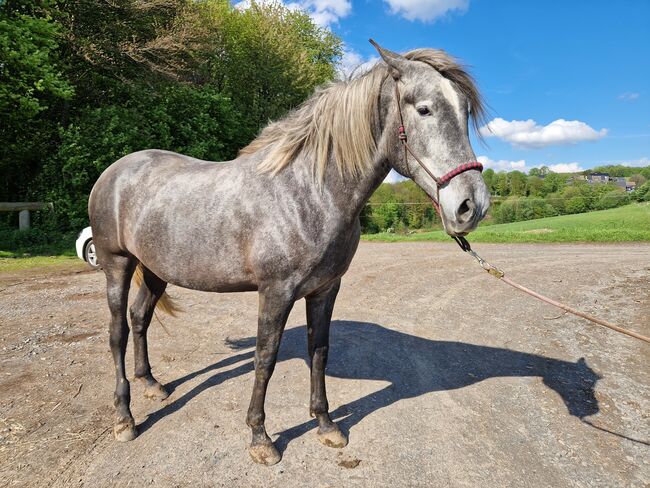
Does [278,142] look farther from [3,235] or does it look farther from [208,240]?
[3,235]

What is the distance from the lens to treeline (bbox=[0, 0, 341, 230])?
11.5 metres

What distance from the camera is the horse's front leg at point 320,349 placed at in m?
3.09

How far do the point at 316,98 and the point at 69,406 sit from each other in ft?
11.1

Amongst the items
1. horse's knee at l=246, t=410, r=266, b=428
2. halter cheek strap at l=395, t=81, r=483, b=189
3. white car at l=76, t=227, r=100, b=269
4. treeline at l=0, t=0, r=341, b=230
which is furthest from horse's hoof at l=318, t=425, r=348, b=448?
treeline at l=0, t=0, r=341, b=230

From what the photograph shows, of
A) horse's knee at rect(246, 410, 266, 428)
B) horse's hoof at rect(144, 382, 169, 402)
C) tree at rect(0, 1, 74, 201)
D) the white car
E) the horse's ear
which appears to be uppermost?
tree at rect(0, 1, 74, 201)

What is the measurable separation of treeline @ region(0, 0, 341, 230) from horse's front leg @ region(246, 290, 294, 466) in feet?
36.9

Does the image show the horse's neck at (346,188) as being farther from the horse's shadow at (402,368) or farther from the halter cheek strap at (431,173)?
the horse's shadow at (402,368)

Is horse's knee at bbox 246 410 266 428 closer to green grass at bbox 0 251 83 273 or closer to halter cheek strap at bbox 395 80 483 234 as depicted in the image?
halter cheek strap at bbox 395 80 483 234

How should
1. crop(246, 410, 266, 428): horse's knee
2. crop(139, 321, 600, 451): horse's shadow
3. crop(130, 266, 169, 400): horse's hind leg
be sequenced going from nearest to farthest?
crop(246, 410, 266, 428): horse's knee
crop(139, 321, 600, 451): horse's shadow
crop(130, 266, 169, 400): horse's hind leg

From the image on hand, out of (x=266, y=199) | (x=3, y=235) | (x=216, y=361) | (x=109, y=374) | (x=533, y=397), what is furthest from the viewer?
(x=3, y=235)

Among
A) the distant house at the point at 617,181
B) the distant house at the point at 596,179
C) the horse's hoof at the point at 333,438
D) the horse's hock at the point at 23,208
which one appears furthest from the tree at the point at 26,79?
the distant house at the point at 596,179

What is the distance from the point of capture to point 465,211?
219 centimetres

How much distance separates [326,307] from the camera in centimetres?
320


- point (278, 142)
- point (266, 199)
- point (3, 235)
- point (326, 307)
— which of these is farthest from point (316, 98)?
point (3, 235)
